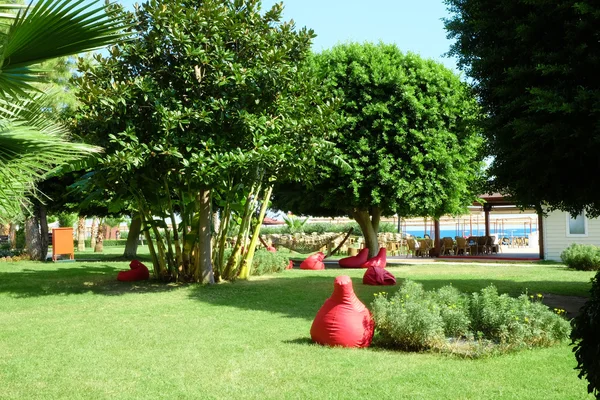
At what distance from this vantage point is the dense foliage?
7.33 meters

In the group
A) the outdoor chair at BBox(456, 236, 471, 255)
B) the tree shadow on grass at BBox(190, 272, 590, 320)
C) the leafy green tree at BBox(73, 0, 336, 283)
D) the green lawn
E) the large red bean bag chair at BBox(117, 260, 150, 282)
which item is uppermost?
the leafy green tree at BBox(73, 0, 336, 283)

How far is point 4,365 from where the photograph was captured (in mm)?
7000

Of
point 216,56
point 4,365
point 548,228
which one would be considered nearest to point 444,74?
point 548,228

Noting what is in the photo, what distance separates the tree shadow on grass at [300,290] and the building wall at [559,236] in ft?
35.8

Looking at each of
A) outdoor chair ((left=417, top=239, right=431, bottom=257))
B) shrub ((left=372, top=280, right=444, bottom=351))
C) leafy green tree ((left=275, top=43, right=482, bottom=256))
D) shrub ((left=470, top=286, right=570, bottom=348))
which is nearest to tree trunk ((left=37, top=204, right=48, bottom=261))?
leafy green tree ((left=275, top=43, right=482, bottom=256))

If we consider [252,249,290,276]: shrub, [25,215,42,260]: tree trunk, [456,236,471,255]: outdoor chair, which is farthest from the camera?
[456,236,471,255]: outdoor chair

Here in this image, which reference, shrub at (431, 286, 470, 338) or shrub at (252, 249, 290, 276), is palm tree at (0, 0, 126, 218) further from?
shrub at (252, 249, 290, 276)

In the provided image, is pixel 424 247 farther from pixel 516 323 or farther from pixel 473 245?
pixel 516 323

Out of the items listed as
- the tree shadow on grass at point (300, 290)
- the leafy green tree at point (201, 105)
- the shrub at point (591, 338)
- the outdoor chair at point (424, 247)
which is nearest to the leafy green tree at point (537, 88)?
the tree shadow on grass at point (300, 290)

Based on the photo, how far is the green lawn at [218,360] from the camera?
228 inches

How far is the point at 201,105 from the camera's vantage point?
13625 mm

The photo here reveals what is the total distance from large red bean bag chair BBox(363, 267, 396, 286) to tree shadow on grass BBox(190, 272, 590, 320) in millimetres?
312

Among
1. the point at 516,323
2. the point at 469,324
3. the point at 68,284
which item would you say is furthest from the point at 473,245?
the point at 516,323

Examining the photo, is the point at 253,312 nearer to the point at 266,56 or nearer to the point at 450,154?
the point at 266,56
